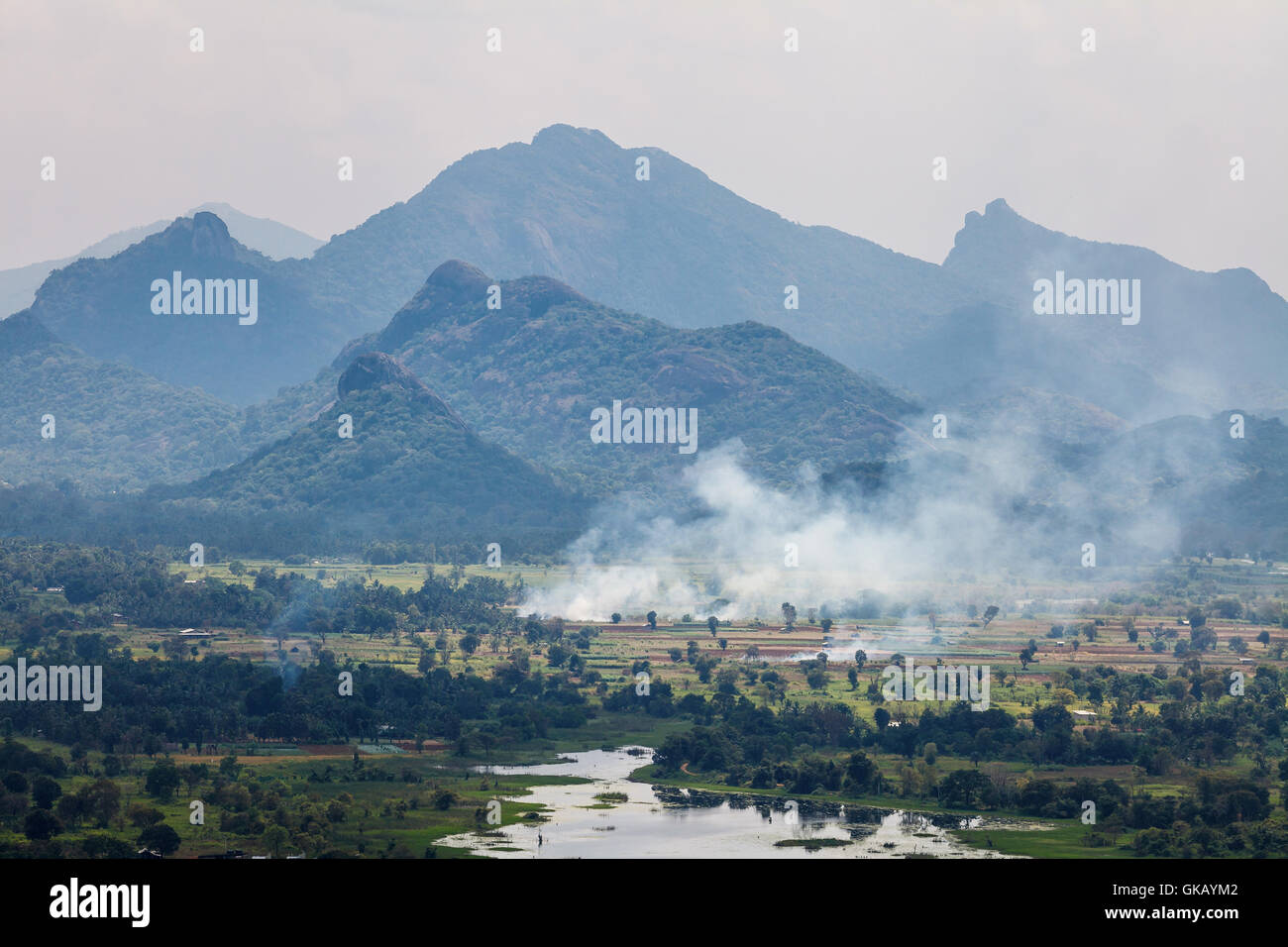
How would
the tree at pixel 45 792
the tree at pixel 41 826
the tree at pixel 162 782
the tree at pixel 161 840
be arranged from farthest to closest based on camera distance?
the tree at pixel 162 782 < the tree at pixel 45 792 < the tree at pixel 41 826 < the tree at pixel 161 840

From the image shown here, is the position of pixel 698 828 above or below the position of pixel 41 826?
below

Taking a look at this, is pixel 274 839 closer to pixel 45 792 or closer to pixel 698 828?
pixel 45 792

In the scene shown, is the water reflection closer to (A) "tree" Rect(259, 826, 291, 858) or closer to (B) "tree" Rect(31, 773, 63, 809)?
(A) "tree" Rect(259, 826, 291, 858)

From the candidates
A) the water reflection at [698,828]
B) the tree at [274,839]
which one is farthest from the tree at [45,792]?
the water reflection at [698,828]

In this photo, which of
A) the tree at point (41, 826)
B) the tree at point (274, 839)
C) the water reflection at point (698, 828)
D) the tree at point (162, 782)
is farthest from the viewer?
the tree at point (162, 782)

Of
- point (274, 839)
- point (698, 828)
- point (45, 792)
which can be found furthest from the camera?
point (45, 792)

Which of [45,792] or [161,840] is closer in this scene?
[161,840]

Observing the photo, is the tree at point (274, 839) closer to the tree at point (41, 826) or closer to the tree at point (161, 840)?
the tree at point (161, 840)

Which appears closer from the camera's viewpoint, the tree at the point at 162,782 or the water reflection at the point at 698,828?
the water reflection at the point at 698,828

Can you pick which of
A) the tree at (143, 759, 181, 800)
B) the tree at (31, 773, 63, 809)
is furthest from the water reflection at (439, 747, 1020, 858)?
the tree at (31, 773, 63, 809)

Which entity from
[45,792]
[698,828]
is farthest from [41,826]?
[698,828]
